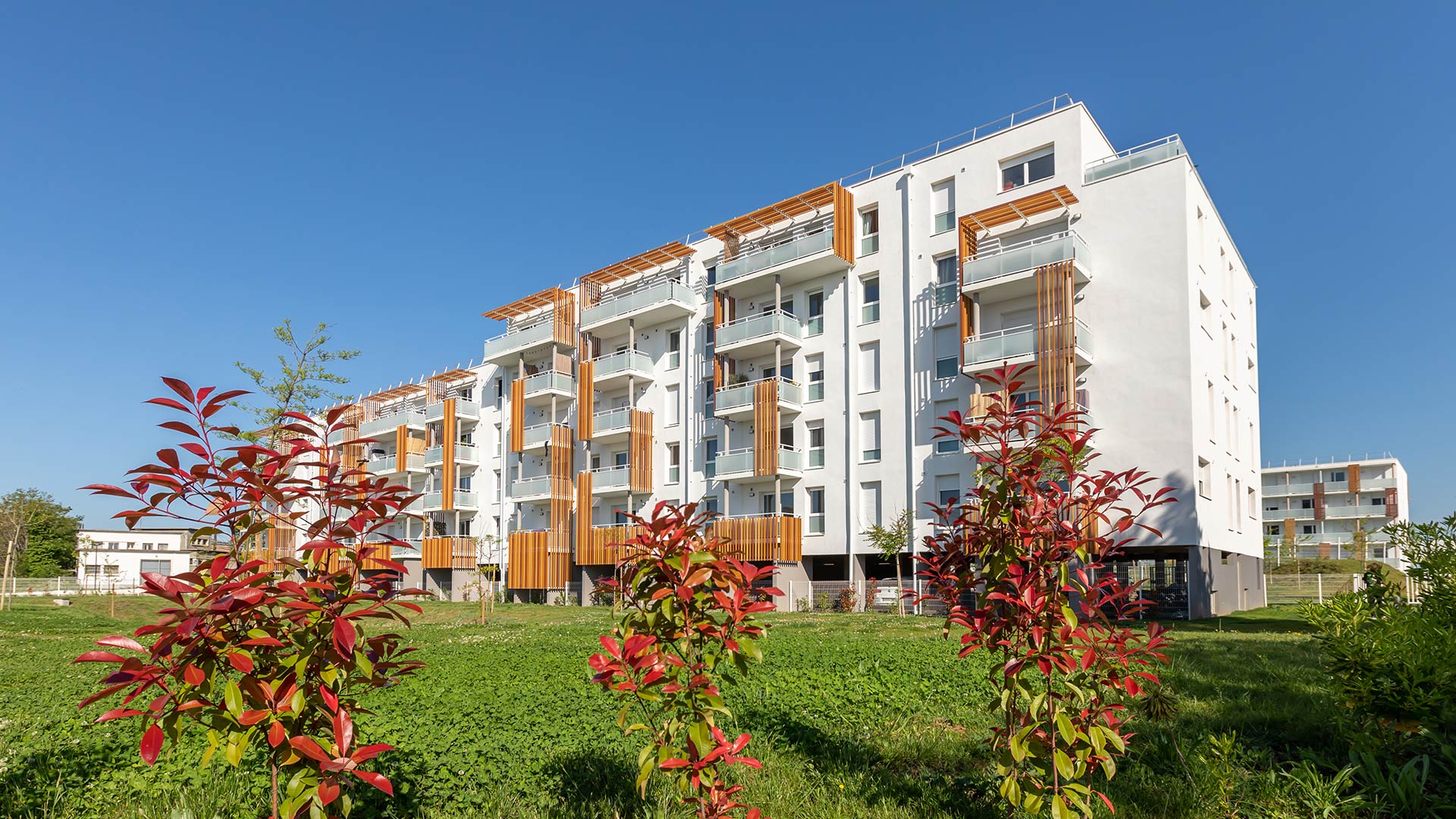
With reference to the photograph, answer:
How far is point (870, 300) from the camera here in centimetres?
3556

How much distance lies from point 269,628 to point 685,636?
1.86 m

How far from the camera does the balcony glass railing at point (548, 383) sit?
45.4m

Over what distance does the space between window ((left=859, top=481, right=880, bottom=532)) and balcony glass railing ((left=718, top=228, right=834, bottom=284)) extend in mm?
9632

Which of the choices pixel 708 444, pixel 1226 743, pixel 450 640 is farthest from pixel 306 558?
pixel 708 444

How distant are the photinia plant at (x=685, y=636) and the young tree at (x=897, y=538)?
25.0 metres

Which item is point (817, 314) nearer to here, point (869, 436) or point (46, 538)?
point (869, 436)

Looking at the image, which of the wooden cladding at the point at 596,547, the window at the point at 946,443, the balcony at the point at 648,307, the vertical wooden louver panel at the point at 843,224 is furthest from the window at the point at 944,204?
the wooden cladding at the point at 596,547

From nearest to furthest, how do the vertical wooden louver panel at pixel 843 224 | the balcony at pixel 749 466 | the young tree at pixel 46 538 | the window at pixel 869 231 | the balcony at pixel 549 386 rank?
the vertical wooden louver panel at pixel 843 224 → the window at pixel 869 231 → the balcony at pixel 749 466 → the balcony at pixel 549 386 → the young tree at pixel 46 538

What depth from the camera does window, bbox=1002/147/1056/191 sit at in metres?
31.1

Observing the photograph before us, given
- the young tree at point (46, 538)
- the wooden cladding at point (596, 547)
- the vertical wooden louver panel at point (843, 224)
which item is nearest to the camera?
the vertical wooden louver panel at point (843, 224)

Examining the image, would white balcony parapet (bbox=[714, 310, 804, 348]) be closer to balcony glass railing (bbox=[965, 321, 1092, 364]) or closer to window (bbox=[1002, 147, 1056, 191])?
balcony glass railing (bbox=[965, 321, 1092, 364])

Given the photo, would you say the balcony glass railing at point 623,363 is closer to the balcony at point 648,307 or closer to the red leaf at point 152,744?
the balcony at point 648,307

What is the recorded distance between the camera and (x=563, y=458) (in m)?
44.8

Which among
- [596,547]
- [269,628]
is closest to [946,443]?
[596,547]
